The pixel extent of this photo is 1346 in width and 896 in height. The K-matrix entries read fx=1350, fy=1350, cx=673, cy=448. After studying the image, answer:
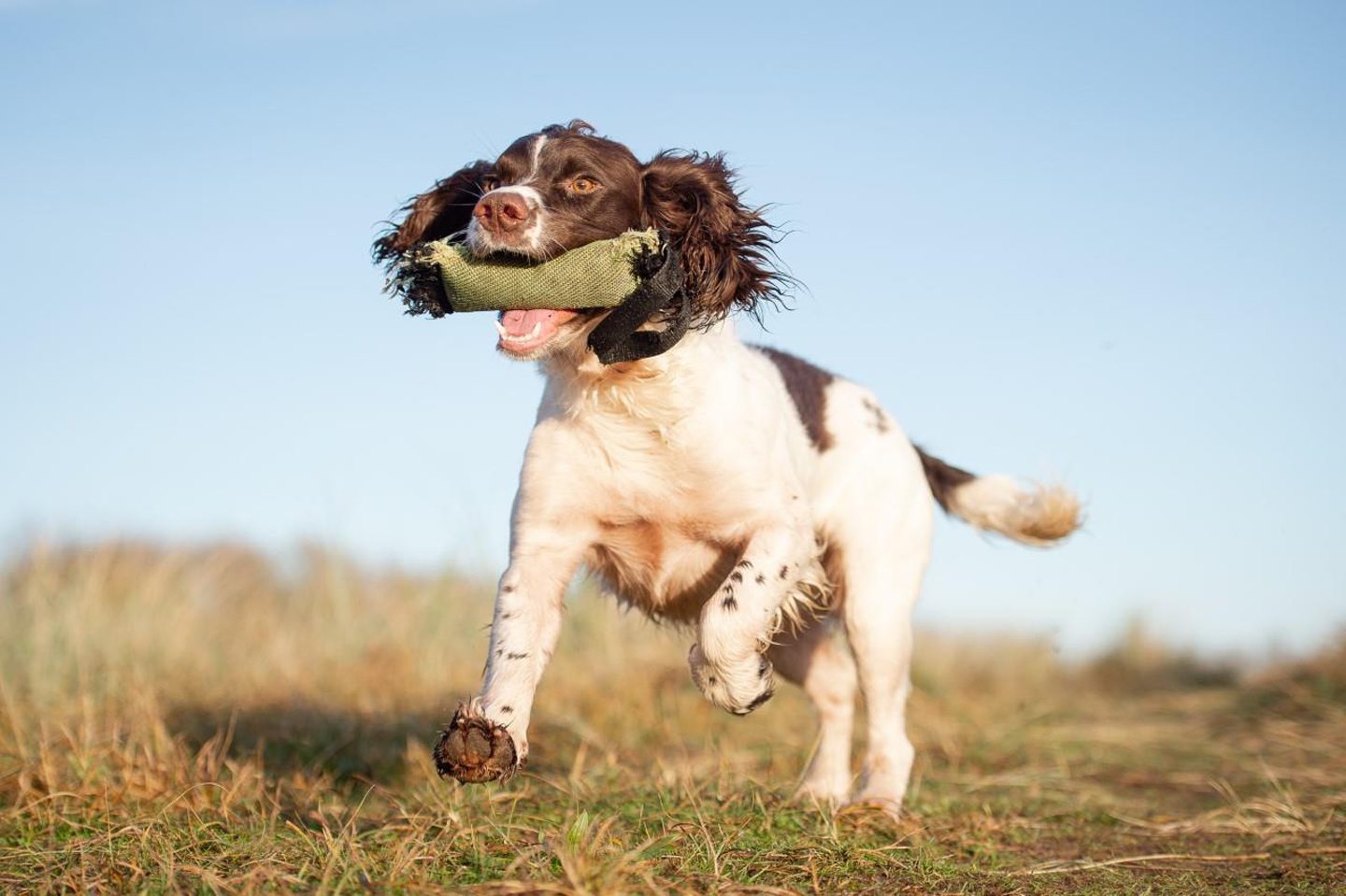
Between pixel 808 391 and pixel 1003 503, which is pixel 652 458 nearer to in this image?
pixel 808 391

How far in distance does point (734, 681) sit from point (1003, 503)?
2.12m

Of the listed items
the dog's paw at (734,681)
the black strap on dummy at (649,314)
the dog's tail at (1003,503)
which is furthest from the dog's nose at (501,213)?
the dog's tail at (1003,503)

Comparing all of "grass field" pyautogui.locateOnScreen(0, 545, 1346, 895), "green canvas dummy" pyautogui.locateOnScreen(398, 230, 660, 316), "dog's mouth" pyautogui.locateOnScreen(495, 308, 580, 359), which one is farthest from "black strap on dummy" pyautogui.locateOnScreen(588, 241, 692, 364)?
"grass field" pyautogui.locateOnScreen(0, 545, 1346, 895)

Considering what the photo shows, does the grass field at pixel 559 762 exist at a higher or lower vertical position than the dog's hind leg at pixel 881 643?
lower

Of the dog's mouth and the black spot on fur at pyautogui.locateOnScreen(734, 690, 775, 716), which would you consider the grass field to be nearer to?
the black spot on fur at pyautogui.locateOnScreen(734, 690, 775, 716)

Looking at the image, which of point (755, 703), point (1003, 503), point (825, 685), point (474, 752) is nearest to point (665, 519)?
point (755, 703)

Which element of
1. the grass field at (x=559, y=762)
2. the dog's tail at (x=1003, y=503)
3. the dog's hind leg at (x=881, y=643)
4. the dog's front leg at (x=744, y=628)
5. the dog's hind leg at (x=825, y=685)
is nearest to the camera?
the grass field at (x=559, y=762)

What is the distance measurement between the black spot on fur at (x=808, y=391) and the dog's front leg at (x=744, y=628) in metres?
0.91

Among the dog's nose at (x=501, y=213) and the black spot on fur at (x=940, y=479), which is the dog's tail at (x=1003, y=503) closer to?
the black spot on fur at (x=940, y=479)

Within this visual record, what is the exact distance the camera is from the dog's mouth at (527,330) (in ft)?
12.3

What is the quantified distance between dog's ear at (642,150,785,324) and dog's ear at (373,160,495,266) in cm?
63

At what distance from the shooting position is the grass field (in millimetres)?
3145

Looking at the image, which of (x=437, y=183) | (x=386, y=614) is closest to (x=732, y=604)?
(x=437, y=183)

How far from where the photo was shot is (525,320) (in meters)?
3.82
